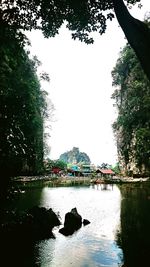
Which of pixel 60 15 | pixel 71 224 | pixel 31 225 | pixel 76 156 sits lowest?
pixel 71 224

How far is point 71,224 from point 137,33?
13.6m

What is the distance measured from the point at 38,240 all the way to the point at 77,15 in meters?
10.6

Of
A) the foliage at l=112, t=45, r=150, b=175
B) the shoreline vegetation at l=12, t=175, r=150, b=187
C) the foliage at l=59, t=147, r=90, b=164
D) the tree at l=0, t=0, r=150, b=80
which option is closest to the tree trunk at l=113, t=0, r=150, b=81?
the tree at l=0, t=0, r=150, b=80

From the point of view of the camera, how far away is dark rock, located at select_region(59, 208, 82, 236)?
15.9m

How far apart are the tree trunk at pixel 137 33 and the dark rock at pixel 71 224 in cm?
1230

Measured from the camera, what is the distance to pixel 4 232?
12.8m

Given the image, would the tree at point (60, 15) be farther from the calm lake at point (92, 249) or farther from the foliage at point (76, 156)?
the foliage at point (76, 156)

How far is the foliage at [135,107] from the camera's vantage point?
3553 cm

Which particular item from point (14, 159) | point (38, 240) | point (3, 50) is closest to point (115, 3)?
point (3, 50)

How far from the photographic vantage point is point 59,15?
8977mm

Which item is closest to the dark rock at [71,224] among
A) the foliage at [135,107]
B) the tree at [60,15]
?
the tree at [60,15]

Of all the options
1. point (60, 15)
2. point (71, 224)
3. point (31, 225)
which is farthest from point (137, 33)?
point (71, 224)

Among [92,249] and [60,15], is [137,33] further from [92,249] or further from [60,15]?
[92,249]

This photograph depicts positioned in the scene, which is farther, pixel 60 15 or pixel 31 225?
pixel 31 225
